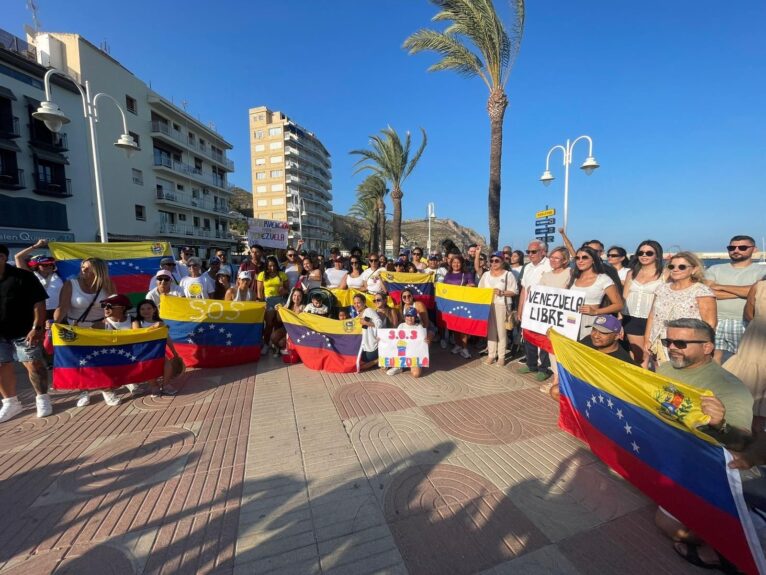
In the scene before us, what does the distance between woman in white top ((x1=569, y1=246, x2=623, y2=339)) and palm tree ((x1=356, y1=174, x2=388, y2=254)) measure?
24.6 meters

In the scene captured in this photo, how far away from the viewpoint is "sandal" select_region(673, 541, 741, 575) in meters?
1.92

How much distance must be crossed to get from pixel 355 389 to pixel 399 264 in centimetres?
398

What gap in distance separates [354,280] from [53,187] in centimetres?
2654

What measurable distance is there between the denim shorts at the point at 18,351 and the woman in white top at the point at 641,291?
7.53 meters

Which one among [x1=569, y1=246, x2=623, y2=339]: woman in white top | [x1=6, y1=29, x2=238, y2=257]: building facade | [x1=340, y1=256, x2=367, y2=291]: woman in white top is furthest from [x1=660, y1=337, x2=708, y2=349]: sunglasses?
[x1=6, y1=29, x2=238, y2=257]: building facade

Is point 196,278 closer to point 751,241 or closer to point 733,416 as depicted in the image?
point 733,416

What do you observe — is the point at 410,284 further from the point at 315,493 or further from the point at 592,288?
the point at 315,493

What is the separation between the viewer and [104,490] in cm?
267

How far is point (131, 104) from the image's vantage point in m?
29.0

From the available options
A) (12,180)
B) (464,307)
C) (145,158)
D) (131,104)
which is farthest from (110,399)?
(131,104)

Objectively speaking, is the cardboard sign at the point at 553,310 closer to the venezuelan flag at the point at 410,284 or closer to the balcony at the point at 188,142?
the venezuelan flag at the point at 410,284

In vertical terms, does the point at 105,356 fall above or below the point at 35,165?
below

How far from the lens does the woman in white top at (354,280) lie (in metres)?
6.87

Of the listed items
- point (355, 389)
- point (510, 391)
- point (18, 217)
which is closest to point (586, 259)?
point (510, 391)
